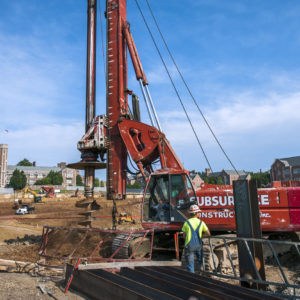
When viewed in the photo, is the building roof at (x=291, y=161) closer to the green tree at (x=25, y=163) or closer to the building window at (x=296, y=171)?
the building window at (x=296, y=171)

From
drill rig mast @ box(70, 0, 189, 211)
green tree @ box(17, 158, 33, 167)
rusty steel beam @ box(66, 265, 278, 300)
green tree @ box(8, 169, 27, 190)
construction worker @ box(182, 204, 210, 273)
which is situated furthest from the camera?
green tree @ box(17, 158, 33, 167)

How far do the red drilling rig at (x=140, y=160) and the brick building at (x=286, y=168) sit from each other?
77900mm

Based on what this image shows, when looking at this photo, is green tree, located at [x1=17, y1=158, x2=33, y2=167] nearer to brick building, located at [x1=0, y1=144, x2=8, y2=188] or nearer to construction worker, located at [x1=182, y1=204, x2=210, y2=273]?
brick building, located at [x1=0, y1=144, x2=8, y2=188]

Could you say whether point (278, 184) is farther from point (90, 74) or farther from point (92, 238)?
point (90, 74)

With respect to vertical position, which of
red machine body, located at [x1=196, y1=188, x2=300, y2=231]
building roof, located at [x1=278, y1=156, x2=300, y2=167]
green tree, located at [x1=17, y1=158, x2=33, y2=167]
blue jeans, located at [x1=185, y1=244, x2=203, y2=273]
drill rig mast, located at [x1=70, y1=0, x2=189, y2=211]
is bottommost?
blue jeans, located at [x1=185, y1=244, x2=203, y2=273]

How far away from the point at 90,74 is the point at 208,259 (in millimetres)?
8934

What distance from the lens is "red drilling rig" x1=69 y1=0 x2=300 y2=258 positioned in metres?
8.07

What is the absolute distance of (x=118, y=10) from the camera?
12000 mm

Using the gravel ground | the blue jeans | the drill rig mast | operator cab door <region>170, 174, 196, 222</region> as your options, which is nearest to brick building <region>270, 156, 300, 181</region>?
the drill rig mast

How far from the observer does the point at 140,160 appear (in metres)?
10.4

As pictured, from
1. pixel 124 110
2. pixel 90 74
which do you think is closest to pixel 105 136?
pixel 124 110

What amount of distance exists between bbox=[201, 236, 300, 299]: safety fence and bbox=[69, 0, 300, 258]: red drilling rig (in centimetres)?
76

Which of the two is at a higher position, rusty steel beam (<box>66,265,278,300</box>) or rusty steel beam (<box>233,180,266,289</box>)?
rusty steel beam (<box>233,180,266,289</box>)

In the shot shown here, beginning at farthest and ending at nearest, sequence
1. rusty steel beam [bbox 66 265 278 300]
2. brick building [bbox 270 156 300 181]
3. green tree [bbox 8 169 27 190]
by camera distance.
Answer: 1. brick building [bbox 270 156 300 181]
2. green tree [bbox 8 169 27 190]
3. rusty steel beam [bbox 66 265 278 300]
